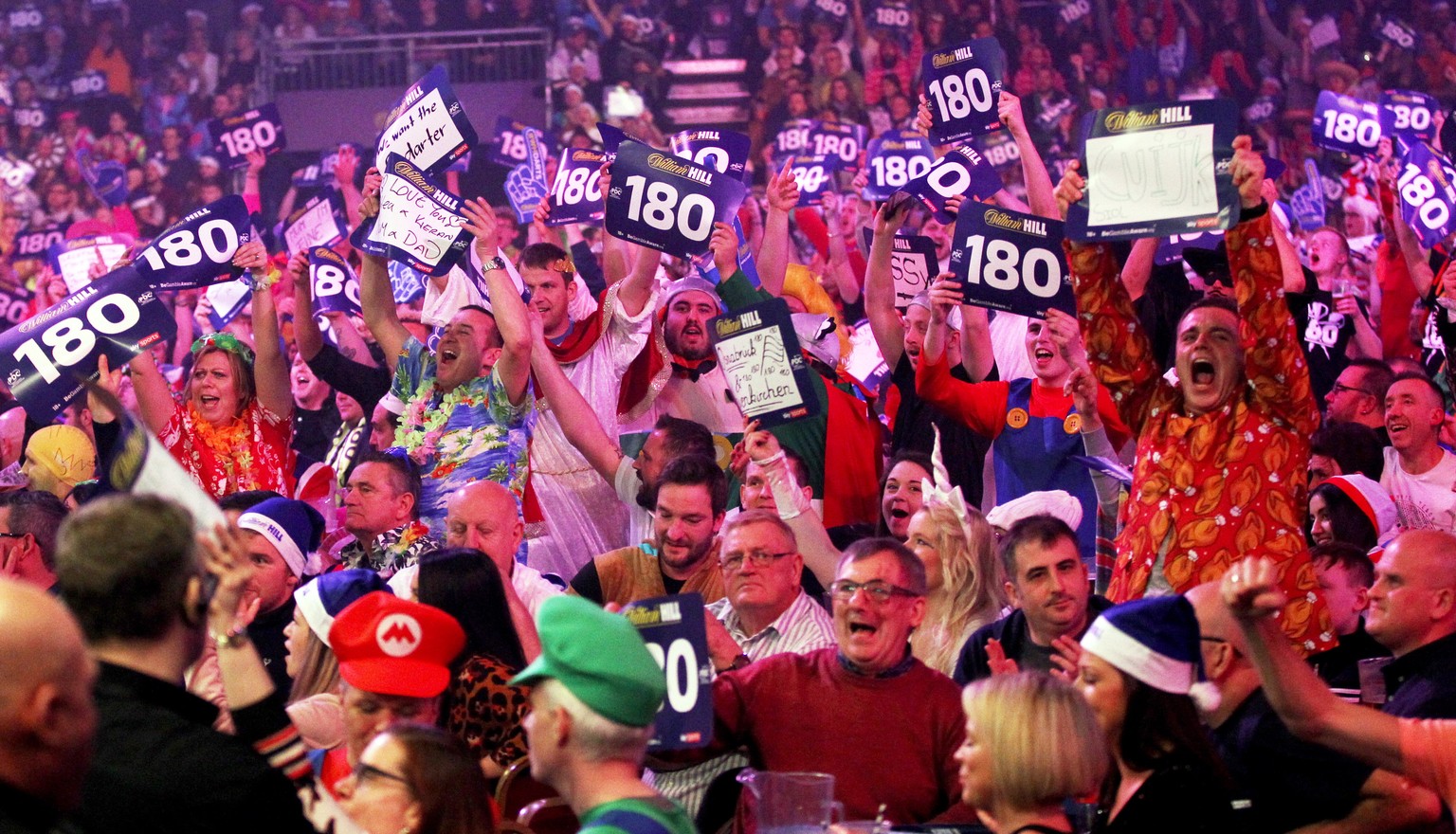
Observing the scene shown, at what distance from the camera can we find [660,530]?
510 cm

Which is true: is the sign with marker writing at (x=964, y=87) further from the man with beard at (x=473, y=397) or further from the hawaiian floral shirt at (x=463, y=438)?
the hawaiian floral shirt at (x=463, y=438)

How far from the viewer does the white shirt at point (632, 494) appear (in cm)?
588

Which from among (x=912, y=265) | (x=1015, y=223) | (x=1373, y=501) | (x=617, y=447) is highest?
(x=1015, y=223)

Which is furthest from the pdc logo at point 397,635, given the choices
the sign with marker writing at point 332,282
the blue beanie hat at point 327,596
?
the sign with marker writing at point 332,282

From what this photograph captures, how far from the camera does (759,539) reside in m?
4.43

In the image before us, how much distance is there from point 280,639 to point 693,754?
1.57m

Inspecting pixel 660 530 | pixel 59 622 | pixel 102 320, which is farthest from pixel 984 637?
pixel 102 320

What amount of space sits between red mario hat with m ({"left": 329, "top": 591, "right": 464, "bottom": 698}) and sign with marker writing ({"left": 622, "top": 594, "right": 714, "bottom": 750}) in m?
0.39

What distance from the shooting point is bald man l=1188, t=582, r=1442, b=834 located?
319 centimetres

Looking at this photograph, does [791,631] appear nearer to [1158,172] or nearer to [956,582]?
[956,582]

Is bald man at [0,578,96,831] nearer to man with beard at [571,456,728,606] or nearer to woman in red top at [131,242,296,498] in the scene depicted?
man with beard at [571,456,728,606]

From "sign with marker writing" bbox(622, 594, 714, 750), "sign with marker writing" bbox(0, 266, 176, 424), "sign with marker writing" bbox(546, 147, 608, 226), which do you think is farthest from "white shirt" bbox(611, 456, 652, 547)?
"sign with marker writing" bbox(622, 594, 714, 750)

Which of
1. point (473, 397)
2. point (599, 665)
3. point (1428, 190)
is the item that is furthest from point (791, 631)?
point (1428, 190)

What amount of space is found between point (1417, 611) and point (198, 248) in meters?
4.58
